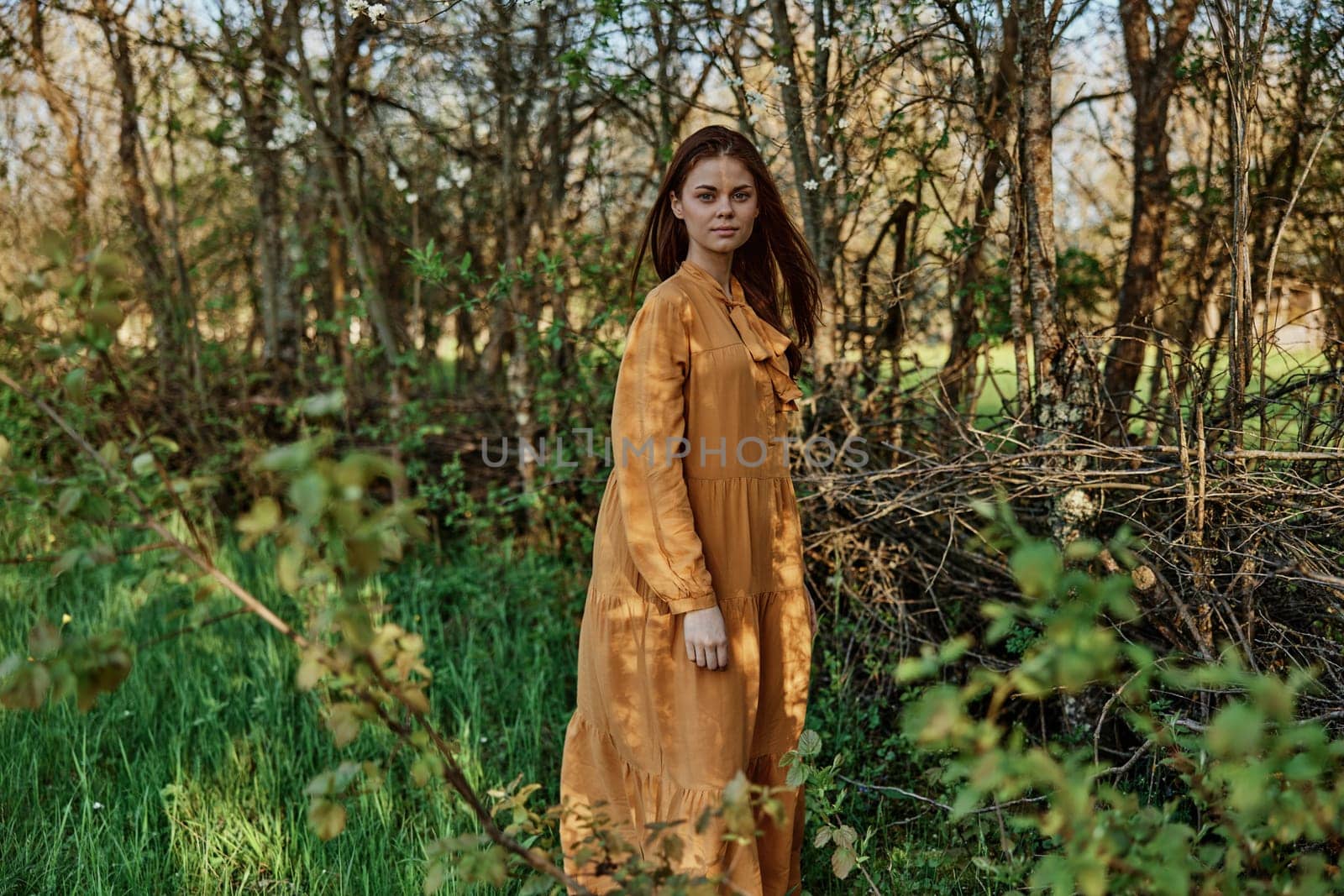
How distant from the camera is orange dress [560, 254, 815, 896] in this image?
200 cm

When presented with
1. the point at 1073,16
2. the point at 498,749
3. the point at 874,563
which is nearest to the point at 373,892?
the point at 498,749

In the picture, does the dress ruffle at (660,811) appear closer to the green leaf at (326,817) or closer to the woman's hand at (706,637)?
the woman's hand at (706,637)

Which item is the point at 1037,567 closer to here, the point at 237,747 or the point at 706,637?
the point at 706,637

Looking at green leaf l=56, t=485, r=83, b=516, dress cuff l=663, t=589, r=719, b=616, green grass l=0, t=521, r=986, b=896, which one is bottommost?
green grass l=0, t=521, r=986, b=896

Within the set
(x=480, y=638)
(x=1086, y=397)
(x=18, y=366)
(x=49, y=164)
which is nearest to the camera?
(x=1086, y=397)

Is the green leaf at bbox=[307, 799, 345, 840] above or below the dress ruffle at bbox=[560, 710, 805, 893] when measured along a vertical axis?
above

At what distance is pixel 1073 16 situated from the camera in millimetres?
2869

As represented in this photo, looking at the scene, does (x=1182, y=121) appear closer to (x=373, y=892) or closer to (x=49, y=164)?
(x=373, y=892)

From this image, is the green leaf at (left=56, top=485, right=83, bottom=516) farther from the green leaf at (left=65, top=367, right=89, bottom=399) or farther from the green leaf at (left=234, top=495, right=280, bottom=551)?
the green leaf at (left=234, top=495, right=280, bottom=551)

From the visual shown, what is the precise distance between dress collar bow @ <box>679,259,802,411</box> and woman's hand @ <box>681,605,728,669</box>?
534 mm

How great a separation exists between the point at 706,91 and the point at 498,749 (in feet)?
11.3

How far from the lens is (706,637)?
1976mm

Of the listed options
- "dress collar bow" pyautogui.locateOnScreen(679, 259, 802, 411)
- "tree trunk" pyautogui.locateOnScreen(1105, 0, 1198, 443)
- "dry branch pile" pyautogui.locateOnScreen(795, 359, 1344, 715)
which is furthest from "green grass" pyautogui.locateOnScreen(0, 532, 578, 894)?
"tree trunk" pyautogui.locateOnScreen(1105, 0, 1198, 443)

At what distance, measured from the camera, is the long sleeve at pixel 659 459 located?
1.98 metres
